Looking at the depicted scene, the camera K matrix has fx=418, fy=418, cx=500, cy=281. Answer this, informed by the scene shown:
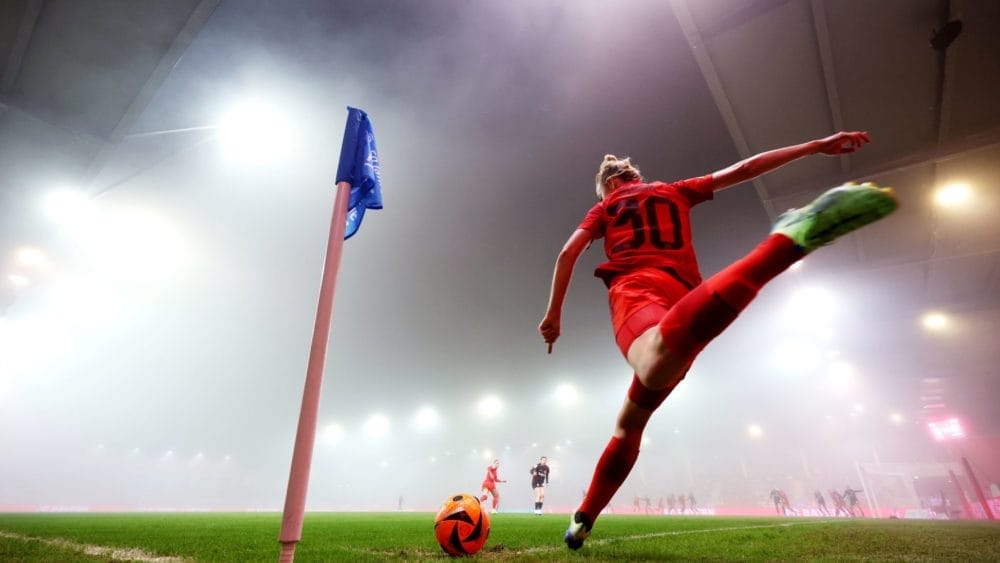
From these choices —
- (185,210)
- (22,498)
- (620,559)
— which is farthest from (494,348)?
(22,498)

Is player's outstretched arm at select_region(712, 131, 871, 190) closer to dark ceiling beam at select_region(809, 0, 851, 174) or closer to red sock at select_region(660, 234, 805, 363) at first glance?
red sock at select_region(660, 234, 805, 363)

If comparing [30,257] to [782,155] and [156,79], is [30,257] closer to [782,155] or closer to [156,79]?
[156,79]

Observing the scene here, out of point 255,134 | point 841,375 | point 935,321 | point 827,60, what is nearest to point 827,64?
point 827,60

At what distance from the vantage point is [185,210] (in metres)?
17.0

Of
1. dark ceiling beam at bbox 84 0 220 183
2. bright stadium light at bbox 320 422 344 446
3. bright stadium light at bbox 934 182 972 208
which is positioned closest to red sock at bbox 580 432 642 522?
dark ceiling beam at bbox 84 0 220 183

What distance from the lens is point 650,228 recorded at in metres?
2.49

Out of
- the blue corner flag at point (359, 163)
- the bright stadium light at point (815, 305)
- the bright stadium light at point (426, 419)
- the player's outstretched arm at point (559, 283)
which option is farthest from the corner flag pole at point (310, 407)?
the bright stadium light at point (426, 419)

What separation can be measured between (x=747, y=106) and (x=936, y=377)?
32199 mm

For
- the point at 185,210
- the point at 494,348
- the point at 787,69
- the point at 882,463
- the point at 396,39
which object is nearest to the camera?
the point at 787,69

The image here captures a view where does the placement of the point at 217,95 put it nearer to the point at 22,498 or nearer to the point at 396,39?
the point at 396,39

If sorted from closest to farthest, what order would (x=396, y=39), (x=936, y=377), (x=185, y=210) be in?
1. (x=396, y=39)
2. (x=185, y=210)
3. (x=936, y=377)

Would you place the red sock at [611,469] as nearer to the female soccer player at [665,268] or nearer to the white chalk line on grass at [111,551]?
the female soccer player at [665,268]

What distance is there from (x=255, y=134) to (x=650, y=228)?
14318mm

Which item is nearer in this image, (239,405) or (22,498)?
(22,498)
